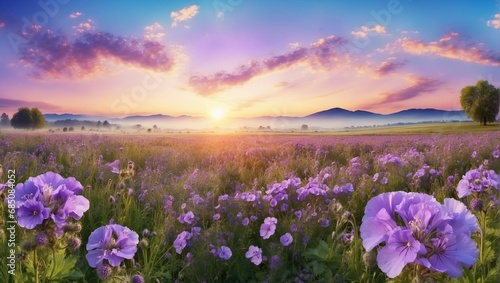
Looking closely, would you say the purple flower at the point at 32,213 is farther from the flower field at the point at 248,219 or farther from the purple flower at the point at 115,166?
the purple flower at the point at 115,166

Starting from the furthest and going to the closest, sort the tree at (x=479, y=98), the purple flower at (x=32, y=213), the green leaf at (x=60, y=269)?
1. the tree at (x=479, y=98)
2. the green leaf at (x=60, y=269)
3. the purple flower at (x=32, y=213)

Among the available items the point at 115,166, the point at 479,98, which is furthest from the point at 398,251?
the point at 479,98

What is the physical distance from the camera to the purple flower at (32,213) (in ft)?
5.24

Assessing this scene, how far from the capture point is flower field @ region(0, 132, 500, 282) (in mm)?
1248

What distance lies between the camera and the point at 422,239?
1.19 metres

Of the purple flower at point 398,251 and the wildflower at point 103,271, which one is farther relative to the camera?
the wildflower at point 103,271

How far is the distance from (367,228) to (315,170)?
402cm

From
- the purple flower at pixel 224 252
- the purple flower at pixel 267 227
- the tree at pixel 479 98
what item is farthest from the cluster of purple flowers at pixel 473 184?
the tree at pixel 479 98

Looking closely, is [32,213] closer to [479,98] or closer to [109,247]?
[109,247]

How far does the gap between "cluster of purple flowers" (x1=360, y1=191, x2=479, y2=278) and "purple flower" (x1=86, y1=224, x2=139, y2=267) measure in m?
0.89

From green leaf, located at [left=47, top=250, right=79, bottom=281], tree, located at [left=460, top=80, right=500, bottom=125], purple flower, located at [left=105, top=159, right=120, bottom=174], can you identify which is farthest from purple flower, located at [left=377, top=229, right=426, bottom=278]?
tree, located at [left=460, top=80, right=500, bottom=125]

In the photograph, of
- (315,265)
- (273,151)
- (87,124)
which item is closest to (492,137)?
(273,151)

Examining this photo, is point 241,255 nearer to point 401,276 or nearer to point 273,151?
point 401,276

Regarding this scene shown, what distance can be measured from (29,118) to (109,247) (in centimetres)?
366
